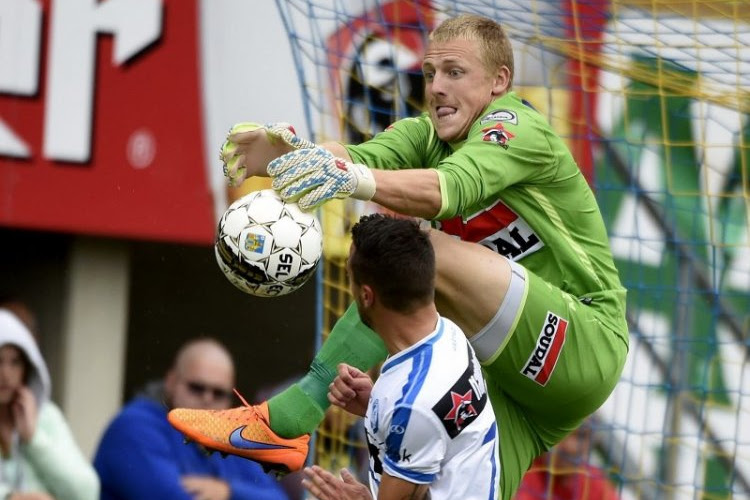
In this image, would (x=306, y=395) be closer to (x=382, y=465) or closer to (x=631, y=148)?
(x=382, y=465)

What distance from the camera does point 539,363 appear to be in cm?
412

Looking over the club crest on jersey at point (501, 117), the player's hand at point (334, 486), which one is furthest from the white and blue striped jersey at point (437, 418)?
the club crest on jersey at point (501, 117)

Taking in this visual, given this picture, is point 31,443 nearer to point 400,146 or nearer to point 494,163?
point 400,146

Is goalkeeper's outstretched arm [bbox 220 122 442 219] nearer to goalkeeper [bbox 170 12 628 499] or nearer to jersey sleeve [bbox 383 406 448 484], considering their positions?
goalkeeper [bbox 170 12 628 499]

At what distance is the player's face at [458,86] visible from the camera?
4238 mm

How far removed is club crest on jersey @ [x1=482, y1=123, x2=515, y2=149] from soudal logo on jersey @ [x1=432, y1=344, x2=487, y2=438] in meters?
0.65

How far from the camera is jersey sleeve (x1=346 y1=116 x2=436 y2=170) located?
4.38 metres

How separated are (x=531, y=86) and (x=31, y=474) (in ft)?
9.74

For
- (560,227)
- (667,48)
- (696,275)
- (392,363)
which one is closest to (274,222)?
(392,363)

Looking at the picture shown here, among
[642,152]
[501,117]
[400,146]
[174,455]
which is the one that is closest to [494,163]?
[501,117]

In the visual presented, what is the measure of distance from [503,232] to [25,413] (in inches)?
91.1

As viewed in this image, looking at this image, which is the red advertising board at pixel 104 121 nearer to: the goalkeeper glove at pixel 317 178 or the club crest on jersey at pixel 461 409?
the goalkeeper glove at pixel 317 178

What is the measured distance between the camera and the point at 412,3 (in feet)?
20.3

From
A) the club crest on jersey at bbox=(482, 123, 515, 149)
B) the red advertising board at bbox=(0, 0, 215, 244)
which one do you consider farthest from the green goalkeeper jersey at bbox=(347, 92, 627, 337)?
the red advertising board at bbox=(0, 0, 215, 244)
